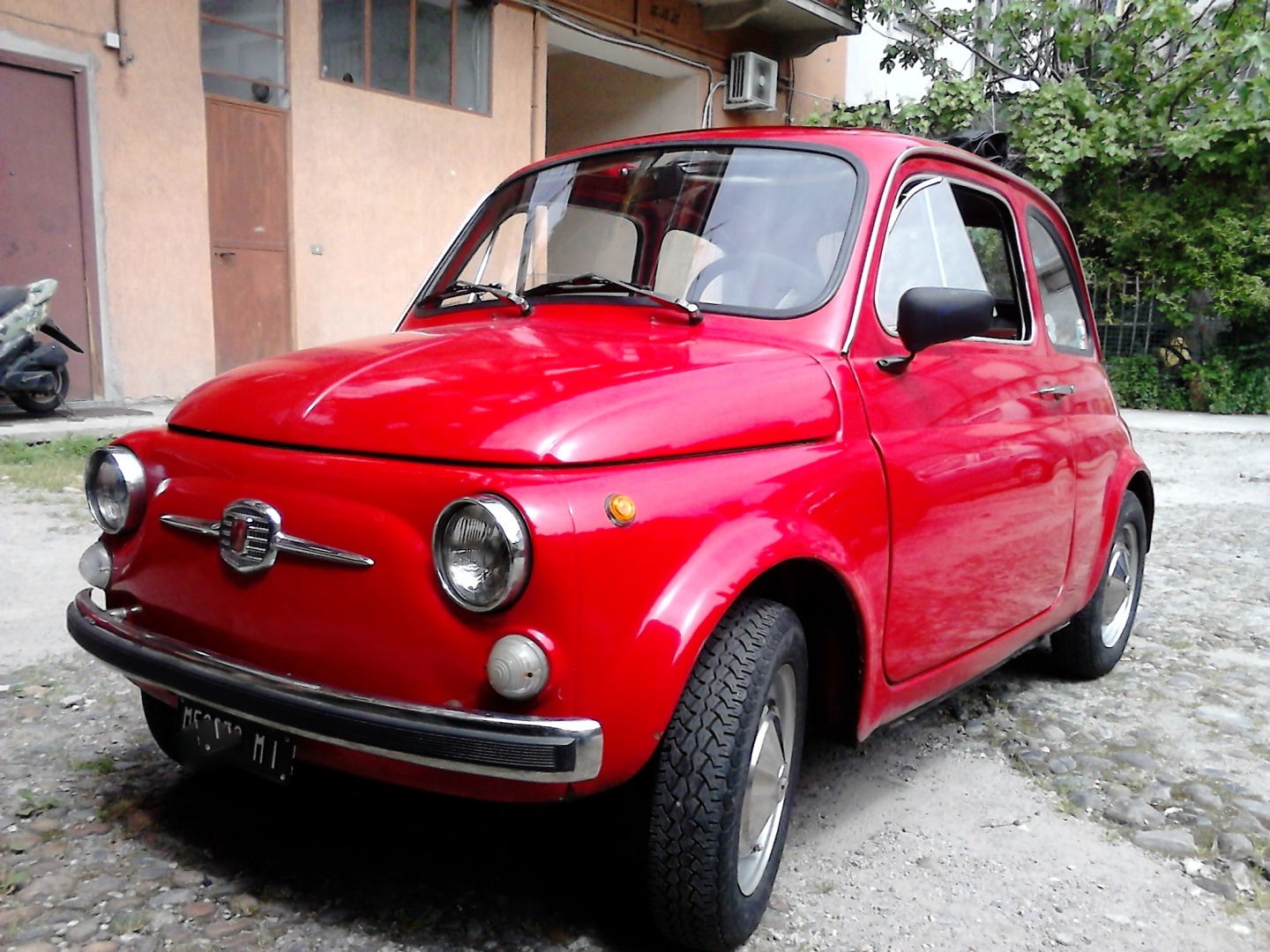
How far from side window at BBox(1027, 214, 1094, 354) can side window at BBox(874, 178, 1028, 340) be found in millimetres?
143

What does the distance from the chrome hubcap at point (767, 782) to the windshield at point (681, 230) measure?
38.4 inches

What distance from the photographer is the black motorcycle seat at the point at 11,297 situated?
823cm

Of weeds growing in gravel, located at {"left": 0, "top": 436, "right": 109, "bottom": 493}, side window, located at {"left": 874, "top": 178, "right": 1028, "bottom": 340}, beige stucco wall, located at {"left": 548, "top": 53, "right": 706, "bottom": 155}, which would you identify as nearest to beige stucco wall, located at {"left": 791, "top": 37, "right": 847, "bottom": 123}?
beige stucco wall, located at {"left": 548, "top": 53, "right": 706, "bottom": 155}

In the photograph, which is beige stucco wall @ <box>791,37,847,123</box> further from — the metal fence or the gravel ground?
the gravel ground

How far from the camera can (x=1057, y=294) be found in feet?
13.0

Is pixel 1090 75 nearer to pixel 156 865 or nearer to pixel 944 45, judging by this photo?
pixel 944 45

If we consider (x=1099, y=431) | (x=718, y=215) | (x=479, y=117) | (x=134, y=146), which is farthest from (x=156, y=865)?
(x=479, y=117)

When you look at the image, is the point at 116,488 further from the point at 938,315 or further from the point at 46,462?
the point at 46,462

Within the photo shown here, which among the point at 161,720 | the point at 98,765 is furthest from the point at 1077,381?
the point at 98,765

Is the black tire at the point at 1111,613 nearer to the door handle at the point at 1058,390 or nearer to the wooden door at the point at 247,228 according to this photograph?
the door handle at the point at 1058,390

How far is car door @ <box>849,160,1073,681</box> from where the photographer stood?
2.76 m

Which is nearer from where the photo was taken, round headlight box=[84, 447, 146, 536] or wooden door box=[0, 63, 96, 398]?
round headlight box=[84, 447, 146, 536]

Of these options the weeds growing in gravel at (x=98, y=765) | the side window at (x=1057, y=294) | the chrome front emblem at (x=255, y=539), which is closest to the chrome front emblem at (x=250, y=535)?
the chrome front emblem at (x=255, y=539)

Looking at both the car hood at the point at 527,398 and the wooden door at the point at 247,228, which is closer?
the car hood at the point at 527,398
